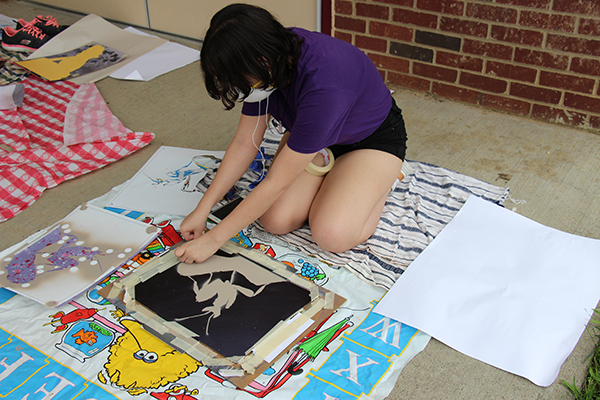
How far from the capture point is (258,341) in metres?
1.19

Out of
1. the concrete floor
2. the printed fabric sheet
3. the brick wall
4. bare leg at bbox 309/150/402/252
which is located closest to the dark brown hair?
bare leg at bbox 309/150/402/252

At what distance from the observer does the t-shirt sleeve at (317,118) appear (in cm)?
121

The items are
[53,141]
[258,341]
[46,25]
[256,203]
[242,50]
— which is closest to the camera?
[242,50]

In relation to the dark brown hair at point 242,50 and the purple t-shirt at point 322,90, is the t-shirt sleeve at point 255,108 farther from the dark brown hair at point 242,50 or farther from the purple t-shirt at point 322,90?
the dark brown hair at point 242,50

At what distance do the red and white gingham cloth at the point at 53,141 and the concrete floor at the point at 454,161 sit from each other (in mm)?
54

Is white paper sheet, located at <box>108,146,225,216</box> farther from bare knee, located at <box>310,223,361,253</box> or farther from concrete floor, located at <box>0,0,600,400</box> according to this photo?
bare knee, located at <box>310,223,361,253</box>

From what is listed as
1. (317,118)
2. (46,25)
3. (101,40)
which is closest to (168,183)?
(317,118)

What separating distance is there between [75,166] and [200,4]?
1616 mm

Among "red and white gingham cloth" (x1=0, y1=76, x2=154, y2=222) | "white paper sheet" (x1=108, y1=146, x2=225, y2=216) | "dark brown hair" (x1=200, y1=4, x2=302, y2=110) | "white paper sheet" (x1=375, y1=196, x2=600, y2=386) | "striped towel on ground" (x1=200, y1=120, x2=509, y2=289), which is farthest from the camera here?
"red and white gingham cloth" (x1=0, y1=76, x2=154, y2=222)

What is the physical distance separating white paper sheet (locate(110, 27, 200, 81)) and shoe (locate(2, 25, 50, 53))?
0.62 meters

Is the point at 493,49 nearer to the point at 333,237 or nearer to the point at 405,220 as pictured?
the point at 405,220

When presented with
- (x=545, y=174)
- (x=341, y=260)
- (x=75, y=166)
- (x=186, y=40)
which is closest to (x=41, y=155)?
(x=75, y=166)

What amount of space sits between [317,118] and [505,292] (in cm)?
69

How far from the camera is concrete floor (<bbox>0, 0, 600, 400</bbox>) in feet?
3.72
